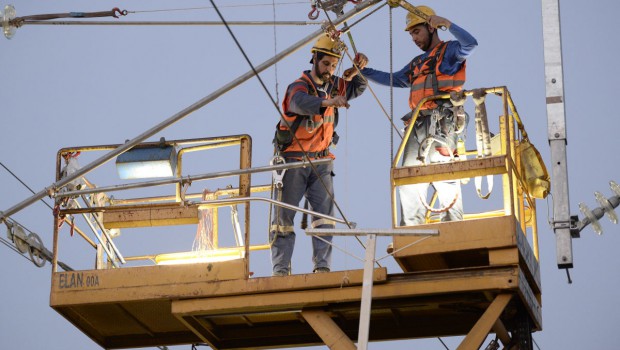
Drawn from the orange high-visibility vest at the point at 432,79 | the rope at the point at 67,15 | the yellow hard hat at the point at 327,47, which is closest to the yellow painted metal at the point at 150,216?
the rope at the point at 67,15

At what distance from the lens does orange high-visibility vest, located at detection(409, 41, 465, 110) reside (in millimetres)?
17281

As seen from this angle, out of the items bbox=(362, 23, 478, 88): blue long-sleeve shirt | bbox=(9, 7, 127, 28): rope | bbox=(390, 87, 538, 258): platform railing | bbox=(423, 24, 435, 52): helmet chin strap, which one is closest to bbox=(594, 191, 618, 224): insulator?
bbox=(390, 87, 538, 258): platform railing

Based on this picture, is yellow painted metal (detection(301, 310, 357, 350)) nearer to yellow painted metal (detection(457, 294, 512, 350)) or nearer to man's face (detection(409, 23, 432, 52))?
yellow painted metal (detection(457, 294, 512, 350))

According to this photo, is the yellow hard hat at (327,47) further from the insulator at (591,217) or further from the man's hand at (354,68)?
the insulator at (591,217)

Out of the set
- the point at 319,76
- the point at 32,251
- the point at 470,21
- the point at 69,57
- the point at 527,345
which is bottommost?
the point at 527,345

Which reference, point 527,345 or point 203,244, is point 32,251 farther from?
point 527,345

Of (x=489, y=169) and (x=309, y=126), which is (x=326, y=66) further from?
(x=489, y=169)

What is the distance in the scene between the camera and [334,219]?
54.4 feet

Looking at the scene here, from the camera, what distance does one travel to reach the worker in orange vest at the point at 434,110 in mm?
16547

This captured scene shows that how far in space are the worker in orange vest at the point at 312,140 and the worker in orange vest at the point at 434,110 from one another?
0.77 meters

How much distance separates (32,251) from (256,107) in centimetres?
12868

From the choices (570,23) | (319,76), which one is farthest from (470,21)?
(319,76)

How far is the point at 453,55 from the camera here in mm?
17344

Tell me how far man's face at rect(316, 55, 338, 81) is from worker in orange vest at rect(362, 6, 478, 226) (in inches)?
29.2
